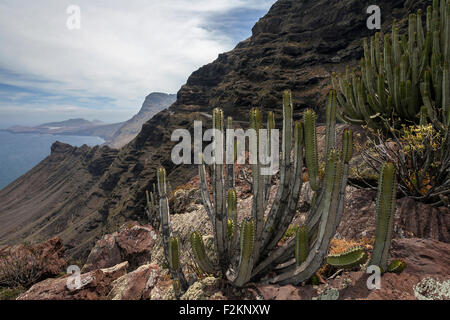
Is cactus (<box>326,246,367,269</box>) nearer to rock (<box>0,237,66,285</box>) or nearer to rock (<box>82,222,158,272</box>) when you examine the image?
rock (<box>82,222,158,272</box>)

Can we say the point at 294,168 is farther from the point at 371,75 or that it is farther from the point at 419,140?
the point at 371,75

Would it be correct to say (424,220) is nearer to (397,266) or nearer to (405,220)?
(405,220)

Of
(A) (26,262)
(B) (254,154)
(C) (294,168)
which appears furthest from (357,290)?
(A) (26,262)

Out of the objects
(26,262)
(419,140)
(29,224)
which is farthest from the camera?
(29,224)

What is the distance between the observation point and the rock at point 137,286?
163 inches

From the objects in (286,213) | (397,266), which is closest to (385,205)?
(397,266)

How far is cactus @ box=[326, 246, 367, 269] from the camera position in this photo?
2746 millimetres

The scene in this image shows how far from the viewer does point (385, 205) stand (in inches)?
101

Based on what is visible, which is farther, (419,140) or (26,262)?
(26,262)

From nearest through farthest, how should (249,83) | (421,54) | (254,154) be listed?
(254,154), (421,54), (249,83)

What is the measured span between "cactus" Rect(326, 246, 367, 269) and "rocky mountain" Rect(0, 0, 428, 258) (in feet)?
115

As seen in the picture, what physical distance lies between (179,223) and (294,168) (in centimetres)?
631
